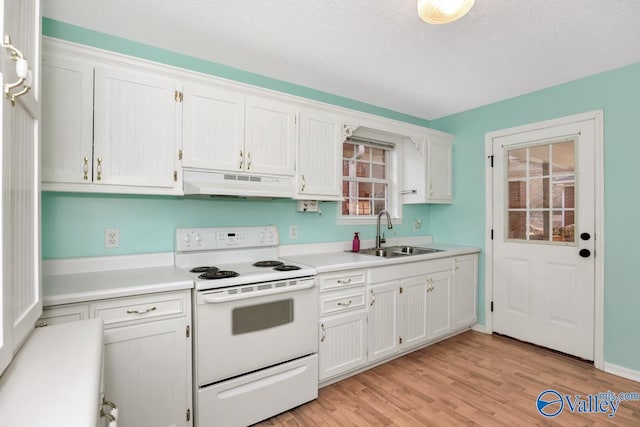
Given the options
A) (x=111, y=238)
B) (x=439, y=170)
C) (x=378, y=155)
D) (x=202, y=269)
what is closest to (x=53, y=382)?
(x=202, y=269)

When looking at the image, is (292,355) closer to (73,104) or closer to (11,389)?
(11,389)

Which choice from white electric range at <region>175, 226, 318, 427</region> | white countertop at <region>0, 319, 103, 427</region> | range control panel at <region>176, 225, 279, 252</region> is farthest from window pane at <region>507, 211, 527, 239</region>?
white countertop at <region>0, 319, 103, 427</region>

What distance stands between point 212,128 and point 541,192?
3068 millimetres

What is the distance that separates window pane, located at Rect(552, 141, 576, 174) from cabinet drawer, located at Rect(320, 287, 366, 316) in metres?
2.21

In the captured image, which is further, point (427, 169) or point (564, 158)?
point (427, 169)

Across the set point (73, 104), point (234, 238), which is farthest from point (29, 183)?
point (234, 238)

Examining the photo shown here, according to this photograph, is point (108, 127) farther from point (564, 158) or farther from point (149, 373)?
point (564, 158)

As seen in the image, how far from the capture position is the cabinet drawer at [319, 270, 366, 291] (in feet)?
7.50

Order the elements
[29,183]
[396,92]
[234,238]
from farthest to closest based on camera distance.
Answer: [396,92], [234,238], [29,183]

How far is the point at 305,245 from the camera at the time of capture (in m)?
2.89

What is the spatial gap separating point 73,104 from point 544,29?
2.88 metres

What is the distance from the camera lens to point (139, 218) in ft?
7.05

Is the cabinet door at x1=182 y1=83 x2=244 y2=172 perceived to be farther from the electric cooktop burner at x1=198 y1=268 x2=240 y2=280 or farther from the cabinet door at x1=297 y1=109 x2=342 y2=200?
the electric cooktop burner at x1=198 y1=268 x2=240 y2=280

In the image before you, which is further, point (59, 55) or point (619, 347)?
point (619, 347)
